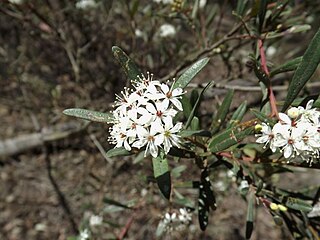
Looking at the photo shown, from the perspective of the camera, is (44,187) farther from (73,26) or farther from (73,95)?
(73,26)

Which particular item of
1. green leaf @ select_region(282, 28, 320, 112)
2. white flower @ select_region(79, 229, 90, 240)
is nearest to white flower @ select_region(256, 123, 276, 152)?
green leaf @ select_region(282, 28, 320, 112)

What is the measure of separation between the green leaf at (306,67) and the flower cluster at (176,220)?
87cm

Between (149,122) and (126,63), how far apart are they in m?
0.25

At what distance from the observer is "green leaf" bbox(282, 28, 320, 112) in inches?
46.0

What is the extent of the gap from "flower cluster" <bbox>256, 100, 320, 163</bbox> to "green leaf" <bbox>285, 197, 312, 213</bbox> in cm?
36

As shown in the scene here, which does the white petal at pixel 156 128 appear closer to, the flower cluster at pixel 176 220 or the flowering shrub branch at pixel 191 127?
the flowering shrub branch at pixel 191 127

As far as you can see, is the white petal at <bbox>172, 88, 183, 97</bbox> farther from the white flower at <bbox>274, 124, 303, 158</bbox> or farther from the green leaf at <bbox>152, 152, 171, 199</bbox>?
the white flower at <bbox>274, 124, 303, 158</bbox>

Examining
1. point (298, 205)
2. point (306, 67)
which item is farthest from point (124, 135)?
point (298, 205)

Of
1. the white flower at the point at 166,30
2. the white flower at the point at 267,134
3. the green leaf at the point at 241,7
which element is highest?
the white flower at the point at 166,30

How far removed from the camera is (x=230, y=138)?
1246 millimetres

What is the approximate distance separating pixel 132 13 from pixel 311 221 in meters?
1.34

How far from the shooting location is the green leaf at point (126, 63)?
4.06ft

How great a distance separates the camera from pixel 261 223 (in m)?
3.53

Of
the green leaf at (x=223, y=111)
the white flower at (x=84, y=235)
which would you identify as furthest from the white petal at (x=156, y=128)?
the white flower at (x=84, y=235)
